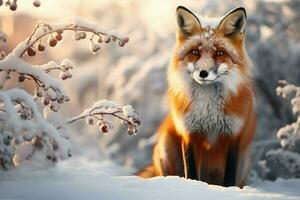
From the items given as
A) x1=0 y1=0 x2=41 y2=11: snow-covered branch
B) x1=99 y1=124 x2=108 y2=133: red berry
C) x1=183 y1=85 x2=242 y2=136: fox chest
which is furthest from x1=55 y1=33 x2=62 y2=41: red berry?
x1=183 y1=85 x2=242 y2=136: fox chest

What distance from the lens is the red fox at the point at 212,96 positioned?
18.2ft

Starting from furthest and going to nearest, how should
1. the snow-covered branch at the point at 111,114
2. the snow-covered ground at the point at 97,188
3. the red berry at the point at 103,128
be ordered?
1. the red berry at the point at 103,128
2. the snow-covered branch at the point at 111,114
3. the snow-covered ground at the point at 97,188

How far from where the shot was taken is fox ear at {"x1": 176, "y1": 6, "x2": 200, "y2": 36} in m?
5.68

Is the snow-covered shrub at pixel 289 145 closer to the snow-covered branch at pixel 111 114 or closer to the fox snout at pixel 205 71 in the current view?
the fox snout at pixel 205 71

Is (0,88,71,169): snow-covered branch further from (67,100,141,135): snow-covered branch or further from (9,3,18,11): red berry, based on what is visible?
(9,3,18,11): red berry

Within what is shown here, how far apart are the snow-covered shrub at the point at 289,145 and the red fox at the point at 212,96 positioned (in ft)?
4.51

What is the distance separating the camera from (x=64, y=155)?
4672 millimetres

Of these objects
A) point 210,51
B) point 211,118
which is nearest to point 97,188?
point 211,118

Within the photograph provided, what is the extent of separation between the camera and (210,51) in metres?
5.44

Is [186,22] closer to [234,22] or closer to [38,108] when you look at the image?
[234,22]

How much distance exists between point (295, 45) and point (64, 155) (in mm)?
8288

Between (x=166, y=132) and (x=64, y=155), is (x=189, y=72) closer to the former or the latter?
Answer: (x=166, y=132)

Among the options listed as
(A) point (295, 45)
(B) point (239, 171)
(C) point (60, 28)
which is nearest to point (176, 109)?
(B) point (239, 171)

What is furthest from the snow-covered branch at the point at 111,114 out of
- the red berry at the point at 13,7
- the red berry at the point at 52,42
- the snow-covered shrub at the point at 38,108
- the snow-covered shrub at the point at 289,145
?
the snow-covered shrub at the point at 289,145
